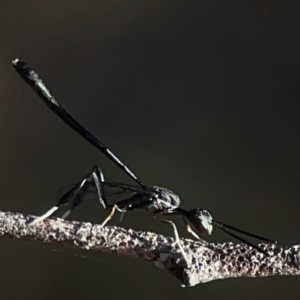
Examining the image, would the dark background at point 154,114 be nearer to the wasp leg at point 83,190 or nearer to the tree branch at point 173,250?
the wasp leg at point 83,190

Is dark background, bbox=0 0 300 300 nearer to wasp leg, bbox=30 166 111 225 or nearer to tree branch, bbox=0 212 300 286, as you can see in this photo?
wasp leg, bbox=30 166 111 225

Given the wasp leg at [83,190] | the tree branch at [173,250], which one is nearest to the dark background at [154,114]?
the wasp leg at [83,190]

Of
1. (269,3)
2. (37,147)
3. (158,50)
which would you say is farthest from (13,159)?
(269,3)

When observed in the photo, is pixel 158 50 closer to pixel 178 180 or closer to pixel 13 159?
pixel 178 180

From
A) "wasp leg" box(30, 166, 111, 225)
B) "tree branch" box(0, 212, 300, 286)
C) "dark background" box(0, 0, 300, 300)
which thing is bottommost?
"tree branch" box(0, 212, 300, 286)

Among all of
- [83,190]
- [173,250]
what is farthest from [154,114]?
[173,250]

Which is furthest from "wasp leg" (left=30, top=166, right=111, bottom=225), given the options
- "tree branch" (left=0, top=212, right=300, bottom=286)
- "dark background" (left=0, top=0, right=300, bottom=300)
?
"dark background" (left=0, top=0, right=300, bottom=300)
